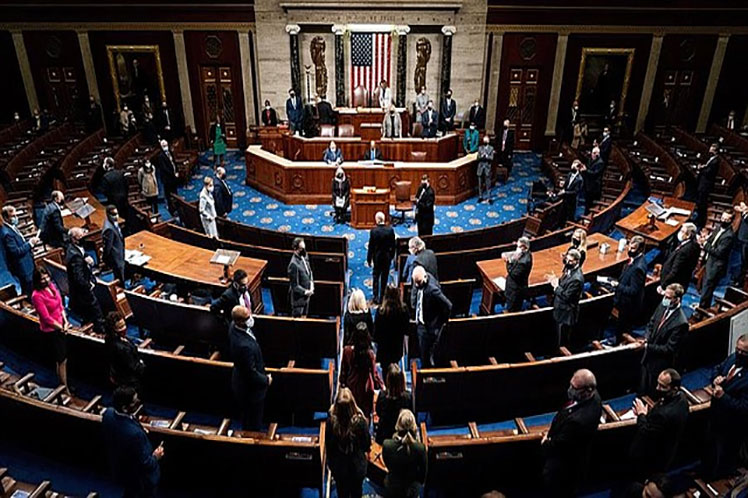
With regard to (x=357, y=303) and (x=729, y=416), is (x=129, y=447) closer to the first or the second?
(x=357, y=303)

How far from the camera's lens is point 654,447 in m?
3.76

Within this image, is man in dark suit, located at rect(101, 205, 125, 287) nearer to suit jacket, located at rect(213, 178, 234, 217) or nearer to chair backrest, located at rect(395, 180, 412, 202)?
suit jacket, located at rect(213, 178, 234, 217)

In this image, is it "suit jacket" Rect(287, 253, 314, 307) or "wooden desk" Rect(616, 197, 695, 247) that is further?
"wooden desk" Rect(616, 197, 695, 247)

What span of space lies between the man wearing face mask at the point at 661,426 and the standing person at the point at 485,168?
27.2 ft

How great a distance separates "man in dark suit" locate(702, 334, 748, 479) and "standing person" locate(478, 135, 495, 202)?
7911 mm

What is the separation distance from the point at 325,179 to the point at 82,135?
24.3 feet

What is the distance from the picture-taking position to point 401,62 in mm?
15188

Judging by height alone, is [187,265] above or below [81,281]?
below

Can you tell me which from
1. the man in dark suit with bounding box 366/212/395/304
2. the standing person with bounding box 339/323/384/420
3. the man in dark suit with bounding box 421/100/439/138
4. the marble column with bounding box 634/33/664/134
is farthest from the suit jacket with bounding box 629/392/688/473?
the marble column with bounding box 634/33/664/134

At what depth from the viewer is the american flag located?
15055 millimetres

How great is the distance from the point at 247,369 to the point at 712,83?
16.6m

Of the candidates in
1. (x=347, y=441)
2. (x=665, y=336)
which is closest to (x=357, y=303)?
(x=347, y=441)

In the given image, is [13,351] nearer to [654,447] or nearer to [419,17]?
[654,447]

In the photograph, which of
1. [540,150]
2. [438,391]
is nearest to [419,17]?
[540,150]
